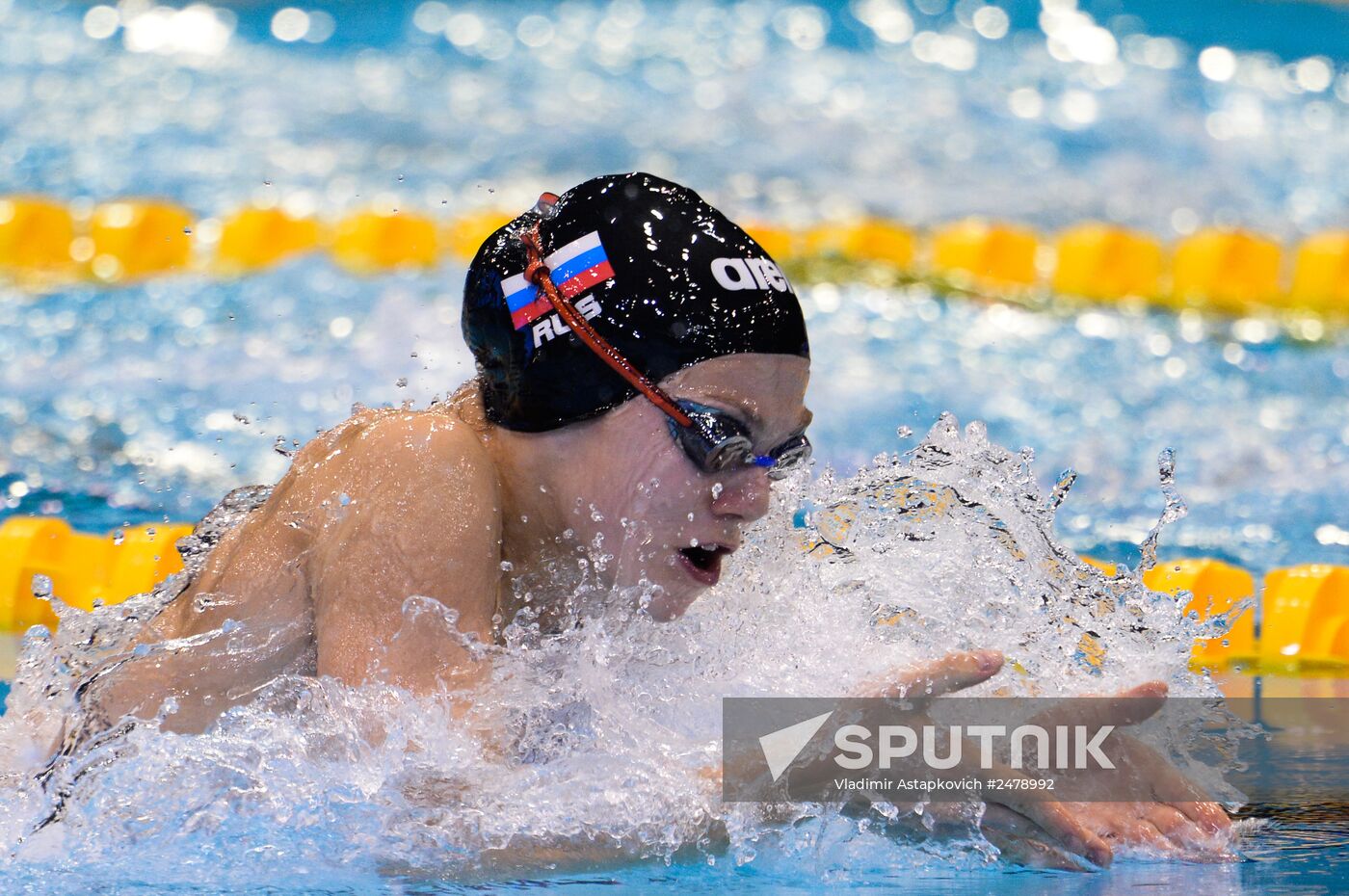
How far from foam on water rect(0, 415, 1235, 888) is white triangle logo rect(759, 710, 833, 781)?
0.06m

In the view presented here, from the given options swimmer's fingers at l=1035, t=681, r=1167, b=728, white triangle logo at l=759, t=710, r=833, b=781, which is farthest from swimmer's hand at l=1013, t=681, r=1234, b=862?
white triangle logo at l=759, t=710, r=833, b=781

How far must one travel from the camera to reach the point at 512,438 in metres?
1.98

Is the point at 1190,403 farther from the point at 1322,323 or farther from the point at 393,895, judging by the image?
the point at 393,895

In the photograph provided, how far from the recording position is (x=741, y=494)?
6.38 ft

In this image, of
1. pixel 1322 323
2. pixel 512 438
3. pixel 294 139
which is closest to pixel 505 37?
pixel 294 139

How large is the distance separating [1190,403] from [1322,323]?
1211mm

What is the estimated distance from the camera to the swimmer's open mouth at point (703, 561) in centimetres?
196

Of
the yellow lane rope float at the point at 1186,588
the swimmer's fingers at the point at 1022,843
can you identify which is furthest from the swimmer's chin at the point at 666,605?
the yellow lane rope float at the point at 1186,588

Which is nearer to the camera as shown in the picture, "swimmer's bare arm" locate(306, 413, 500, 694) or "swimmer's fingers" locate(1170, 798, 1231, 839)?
"swimmer's bare arm" locate(306, 413, 500, 694)

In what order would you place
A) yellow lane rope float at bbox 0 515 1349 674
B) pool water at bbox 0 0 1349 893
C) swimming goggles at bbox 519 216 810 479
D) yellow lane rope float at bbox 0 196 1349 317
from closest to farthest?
swimming goggles at bbox 519 216 810 479 < yellow lane rope float at bbox 0 515 1349 674 < pool water at bbox 0 0 1349 893 < yellow lane rope float at bbox 0 196 1349 317

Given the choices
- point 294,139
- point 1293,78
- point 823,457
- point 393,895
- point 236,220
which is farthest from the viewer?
point 1293,78

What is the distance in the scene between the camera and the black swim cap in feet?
6.37

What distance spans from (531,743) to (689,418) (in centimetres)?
44
